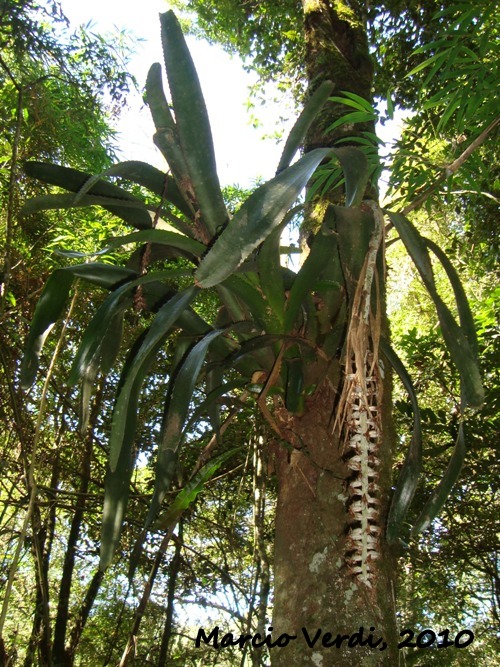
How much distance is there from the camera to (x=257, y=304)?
1.08 m

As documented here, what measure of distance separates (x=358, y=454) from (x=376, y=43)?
3297 mm

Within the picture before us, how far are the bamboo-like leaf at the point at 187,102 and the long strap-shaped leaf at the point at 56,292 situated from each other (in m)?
0.29

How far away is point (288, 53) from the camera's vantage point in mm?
3518

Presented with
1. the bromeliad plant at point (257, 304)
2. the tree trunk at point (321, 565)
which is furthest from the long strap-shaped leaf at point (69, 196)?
the tree trunk at point (321, 565)

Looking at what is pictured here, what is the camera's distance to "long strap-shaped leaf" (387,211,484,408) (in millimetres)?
903

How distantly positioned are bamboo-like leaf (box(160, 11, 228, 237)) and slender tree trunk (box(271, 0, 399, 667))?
0.97 ft

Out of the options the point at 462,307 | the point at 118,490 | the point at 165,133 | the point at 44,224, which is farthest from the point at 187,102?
the point at 44,224

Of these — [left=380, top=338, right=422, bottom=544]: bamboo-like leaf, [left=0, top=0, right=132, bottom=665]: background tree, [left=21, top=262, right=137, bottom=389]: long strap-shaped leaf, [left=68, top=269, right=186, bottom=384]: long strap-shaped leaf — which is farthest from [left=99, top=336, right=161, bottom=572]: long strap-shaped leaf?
[left=0, top=0, right=132, bottom=665]: background tree

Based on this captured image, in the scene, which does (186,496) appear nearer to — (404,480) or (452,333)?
(404,480)

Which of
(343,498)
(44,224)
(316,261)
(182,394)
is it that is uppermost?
(44,224)

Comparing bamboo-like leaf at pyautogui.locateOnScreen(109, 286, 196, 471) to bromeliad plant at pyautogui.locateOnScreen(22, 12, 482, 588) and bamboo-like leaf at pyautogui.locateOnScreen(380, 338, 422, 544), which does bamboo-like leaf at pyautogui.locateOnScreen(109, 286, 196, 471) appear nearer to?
bromeliad plant at pyautogui.locateOnScreen(22, 12, 482, 588)

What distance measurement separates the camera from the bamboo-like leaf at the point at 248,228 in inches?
27.2

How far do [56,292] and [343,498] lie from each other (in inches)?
29.4

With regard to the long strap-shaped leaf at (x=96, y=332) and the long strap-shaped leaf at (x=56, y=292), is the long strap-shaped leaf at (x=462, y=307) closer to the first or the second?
the long strap-shaped leaf at (x=96, y=332)
